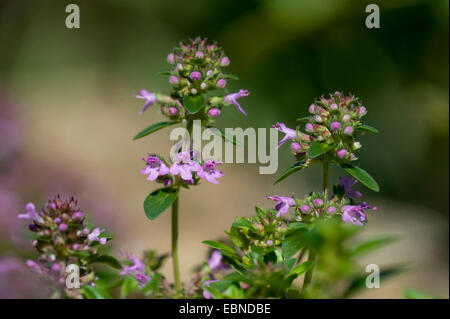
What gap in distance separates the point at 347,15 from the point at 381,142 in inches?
39.9

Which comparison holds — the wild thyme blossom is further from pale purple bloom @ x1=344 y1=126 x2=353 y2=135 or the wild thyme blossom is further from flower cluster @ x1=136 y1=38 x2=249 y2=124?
pale purple bloom @ x1=344 y1=126 x2=353 y2=135

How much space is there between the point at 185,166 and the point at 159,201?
0.37 feet

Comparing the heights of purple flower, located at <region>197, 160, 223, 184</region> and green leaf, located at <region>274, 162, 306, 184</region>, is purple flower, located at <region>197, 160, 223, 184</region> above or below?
above

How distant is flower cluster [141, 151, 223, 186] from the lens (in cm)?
137

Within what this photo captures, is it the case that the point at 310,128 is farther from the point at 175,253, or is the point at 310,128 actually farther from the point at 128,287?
the point at 128,287

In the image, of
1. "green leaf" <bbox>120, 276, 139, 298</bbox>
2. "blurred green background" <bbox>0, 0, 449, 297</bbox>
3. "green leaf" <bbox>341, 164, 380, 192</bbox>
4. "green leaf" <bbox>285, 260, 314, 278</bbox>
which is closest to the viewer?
"green leaf" <bbox>120, 276, 139, 298</bbox>

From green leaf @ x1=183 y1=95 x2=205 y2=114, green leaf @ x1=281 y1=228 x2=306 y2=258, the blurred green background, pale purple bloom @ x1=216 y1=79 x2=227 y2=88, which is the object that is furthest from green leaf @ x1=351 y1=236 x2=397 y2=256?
the blurred green background

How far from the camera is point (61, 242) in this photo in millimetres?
1129

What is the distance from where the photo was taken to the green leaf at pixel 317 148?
1.21 meters

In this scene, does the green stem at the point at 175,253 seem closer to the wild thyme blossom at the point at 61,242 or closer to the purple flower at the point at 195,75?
the wild thyme blossom at the point at 61,242

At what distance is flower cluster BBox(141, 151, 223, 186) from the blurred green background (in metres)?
1.66
